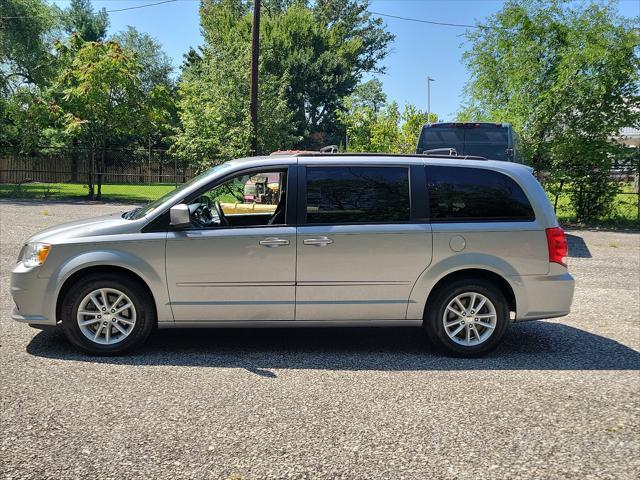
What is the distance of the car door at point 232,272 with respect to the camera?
5230 mm

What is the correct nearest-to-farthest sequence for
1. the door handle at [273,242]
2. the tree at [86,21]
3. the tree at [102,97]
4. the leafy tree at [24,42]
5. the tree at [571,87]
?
the door handle at [273,242], the tree at [571,87], the tree at [102,97], the leafy tree at [24,42], the tree at [86,21]

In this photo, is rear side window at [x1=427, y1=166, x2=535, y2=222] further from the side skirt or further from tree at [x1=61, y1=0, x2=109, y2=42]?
tree at [x1=61, y1=0, x2=109, y2=42]

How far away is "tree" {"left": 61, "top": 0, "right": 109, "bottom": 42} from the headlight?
6029cm

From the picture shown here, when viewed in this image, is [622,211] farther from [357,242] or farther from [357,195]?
[357,242]

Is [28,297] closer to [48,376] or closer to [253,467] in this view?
[48,376]

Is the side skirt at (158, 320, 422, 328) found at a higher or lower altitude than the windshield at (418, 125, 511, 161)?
lower

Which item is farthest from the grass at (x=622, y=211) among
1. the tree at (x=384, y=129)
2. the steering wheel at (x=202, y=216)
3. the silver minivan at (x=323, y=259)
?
the steering wheel at (x=202, y=216)

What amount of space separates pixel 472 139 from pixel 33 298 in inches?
363

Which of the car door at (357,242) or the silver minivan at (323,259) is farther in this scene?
the car door at (357,242)

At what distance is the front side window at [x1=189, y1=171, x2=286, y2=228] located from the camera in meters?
5.48

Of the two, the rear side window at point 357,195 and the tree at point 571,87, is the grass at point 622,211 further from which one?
the rear side window at point 357,195

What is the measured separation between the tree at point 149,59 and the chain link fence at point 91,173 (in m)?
26.7

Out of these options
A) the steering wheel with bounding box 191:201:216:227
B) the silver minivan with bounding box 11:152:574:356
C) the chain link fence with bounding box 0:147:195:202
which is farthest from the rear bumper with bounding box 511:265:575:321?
the chain link fence with bounding box 0:147:195:202

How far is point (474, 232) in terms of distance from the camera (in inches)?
213
